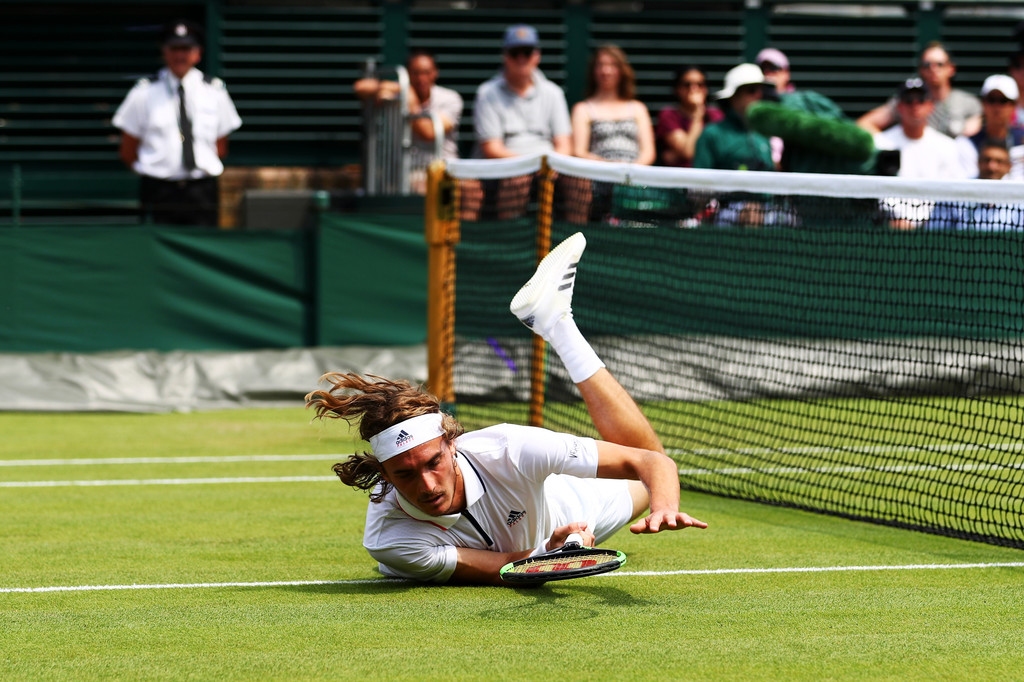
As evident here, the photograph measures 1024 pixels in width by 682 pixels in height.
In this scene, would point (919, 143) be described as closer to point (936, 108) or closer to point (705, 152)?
point (936, 108)

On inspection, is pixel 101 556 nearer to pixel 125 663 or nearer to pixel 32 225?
pixel 125 663

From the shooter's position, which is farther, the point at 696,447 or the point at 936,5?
the point at 936,5

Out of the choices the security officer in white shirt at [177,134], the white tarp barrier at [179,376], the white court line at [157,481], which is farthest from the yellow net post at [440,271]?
the security officer in white shirt at [177,134]

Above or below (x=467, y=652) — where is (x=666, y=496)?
above

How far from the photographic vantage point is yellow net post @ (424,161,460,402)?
10.1m

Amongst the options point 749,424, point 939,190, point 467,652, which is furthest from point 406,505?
point 749,424

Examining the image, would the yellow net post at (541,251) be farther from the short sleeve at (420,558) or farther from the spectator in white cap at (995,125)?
the spectator in white cap at (995,125)

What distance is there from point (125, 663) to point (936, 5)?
14.3 m

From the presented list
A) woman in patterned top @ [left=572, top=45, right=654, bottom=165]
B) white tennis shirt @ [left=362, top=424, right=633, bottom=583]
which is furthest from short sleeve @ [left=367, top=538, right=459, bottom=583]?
woman in patterned top @ [left=572, top=45, right=654, bottom=165]

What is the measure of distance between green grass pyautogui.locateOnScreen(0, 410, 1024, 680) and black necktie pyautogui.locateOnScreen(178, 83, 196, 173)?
5.29 m

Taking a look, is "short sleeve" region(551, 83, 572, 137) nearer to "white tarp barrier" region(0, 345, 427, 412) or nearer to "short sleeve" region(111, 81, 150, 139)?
"white tarp barrier" region(0, 345, 427, 412)

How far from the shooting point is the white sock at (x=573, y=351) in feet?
20.1

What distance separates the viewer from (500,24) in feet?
51.2

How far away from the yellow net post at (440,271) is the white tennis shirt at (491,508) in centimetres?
401
